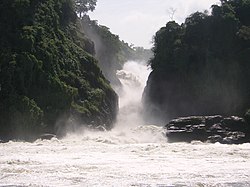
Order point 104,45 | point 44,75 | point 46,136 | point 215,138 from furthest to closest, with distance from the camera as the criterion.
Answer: point 104,45 → point 44,75 → point 46,136 → point 215,138

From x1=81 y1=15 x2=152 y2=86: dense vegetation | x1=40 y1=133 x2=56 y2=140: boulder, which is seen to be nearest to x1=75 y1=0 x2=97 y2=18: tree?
x1=81 y1=15 x2=152 y2=86: dense vegetation

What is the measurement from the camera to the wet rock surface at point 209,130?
3872 centimetres

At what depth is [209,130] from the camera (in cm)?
3947

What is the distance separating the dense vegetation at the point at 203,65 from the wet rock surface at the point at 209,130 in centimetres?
622

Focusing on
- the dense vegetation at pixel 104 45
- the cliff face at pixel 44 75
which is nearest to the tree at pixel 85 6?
the dense vegetation at pixel 104 45

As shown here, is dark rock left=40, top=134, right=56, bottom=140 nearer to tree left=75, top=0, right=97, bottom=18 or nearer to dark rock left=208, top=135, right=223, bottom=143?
dark rock left=208, top=135, right=223, bottom=143

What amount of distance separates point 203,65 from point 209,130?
1261 cm

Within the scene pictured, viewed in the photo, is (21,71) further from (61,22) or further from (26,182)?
(26,182)

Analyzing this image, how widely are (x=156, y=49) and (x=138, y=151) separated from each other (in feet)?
83.9

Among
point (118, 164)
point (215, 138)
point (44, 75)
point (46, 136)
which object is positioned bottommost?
point (118, 164)

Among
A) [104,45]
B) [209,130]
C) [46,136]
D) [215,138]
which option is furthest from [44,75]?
[104,45]

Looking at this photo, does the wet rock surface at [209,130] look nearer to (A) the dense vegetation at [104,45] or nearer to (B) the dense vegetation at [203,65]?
(B) the dense vegetation at [203,65]

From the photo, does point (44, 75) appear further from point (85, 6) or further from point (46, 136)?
point (85, 6)

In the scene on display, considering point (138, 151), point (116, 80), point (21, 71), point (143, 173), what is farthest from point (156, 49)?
point (143, 173)
